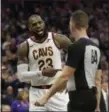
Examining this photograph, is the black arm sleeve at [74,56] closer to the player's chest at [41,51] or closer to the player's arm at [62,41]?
the player's arm at [62,41]

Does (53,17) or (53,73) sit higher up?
(53,17)

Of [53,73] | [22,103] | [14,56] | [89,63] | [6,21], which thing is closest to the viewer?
[89,63]

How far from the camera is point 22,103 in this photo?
437 inches

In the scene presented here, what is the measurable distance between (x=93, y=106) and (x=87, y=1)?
1278cm

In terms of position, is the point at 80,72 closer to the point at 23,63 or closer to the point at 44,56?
the point at 44,56

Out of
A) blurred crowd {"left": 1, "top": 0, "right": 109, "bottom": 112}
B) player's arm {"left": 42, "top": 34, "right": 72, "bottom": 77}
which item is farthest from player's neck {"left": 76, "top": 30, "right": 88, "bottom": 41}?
blurred crowd {"left": 1, "top": 0, "right": 109, "bottom": 112}

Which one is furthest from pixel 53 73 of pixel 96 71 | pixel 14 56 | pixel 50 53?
pixel 14 56

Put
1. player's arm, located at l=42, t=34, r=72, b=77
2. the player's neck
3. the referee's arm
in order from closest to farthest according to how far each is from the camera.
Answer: the referee's arm → the player's neck → player's arm, located at l=42, t=34, r=72, b=77

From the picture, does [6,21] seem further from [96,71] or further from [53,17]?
[96,71]

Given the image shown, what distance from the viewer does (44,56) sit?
7.51 meters

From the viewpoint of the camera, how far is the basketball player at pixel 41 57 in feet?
24.5

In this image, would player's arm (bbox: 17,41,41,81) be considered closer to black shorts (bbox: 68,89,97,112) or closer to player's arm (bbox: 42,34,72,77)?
player's arm (bbox: 42,34,72,77)

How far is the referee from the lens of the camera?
5.58m

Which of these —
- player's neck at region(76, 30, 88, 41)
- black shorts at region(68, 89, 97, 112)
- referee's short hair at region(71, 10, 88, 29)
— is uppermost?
referee's short hair at region(71, 10, 88, 29)
